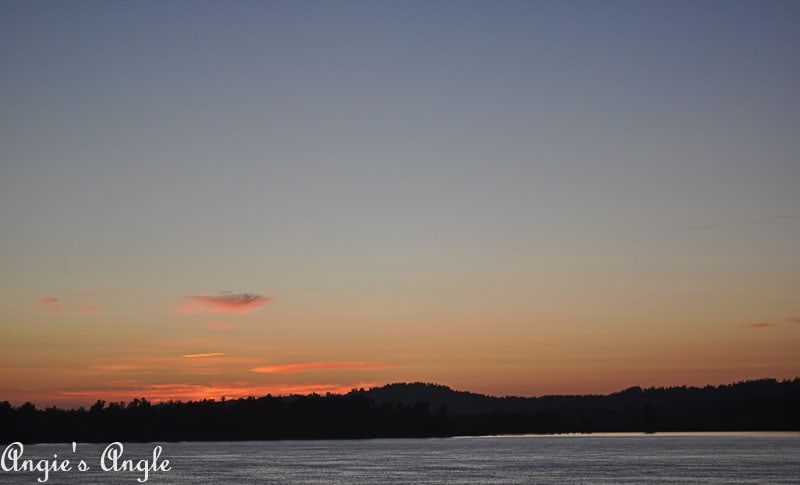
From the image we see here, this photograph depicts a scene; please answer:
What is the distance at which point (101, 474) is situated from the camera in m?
168

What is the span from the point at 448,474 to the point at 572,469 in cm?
2919

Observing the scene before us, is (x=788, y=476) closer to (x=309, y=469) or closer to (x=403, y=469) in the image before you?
(x=403, y=469)

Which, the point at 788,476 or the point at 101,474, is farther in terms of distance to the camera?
the point at 101,474

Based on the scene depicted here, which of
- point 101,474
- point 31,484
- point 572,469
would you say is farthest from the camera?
point 572,469

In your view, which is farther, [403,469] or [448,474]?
[403,469]

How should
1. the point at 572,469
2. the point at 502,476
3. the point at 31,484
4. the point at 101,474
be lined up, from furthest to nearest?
1. the point at 572,469
2. the point at 101,474
3. the point at 502,476
4. the point at 31,484

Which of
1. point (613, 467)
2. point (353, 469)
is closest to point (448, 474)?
point (353, 469)

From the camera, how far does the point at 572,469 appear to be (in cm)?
17988

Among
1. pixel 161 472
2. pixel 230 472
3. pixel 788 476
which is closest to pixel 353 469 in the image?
pixel 230 472

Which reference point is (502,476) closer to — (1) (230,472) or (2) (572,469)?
(2) (572,469)

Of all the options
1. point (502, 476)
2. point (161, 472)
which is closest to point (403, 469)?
point (502, 476)

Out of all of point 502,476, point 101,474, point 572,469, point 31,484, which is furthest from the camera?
point 572,469

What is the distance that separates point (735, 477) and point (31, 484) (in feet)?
343

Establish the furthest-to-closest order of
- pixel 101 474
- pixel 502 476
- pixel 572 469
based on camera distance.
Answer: pixel 572 469
pixel 101 474
pixel 502 476
